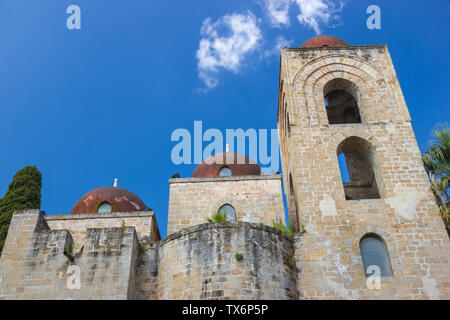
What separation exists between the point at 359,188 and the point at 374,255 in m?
4.63

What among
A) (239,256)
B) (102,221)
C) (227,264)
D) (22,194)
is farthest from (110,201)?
(239,256)

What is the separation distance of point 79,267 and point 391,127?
13196 millimetres

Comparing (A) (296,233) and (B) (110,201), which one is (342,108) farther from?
(B) (110,201)

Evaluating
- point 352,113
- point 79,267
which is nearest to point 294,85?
point 352,113

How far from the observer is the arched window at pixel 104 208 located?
19.7m

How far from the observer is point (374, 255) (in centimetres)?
1450

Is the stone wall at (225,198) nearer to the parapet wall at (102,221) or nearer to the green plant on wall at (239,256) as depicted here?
the parapet wall at (102,221)

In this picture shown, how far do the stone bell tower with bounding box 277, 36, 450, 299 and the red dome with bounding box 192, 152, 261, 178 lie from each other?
2.29 meters

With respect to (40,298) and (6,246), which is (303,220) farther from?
(6,246)

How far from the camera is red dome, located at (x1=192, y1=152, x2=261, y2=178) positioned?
19.5 m

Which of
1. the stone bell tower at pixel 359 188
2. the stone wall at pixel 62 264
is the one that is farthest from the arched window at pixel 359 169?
the stone wall at pixel 62 264

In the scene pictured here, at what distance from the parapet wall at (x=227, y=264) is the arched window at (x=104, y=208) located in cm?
641

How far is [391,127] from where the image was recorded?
17406 millimetres
